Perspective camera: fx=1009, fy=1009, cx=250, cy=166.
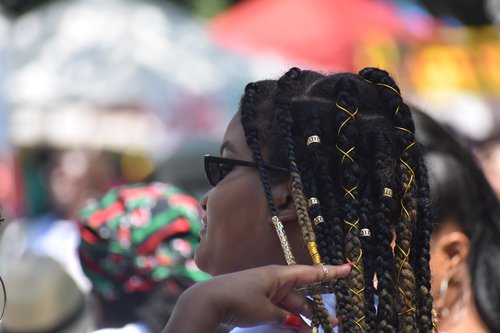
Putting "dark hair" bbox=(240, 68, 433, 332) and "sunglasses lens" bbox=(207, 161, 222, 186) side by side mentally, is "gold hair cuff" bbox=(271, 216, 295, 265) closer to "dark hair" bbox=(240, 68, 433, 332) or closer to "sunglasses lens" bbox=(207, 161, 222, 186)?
"dark hair" bbox=(240, 68, 433, 332)

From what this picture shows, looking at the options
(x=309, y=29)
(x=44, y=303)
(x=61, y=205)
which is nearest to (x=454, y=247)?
(x=44, y=303)

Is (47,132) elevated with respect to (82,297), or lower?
lower

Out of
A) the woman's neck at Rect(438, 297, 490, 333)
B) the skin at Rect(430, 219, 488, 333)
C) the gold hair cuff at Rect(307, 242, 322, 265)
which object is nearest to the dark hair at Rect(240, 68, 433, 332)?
the gold hair cuff at Rect(307, 242, 322, 265)

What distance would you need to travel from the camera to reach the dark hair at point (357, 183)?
81.4 inches

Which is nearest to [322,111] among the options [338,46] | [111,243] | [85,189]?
[111,243]

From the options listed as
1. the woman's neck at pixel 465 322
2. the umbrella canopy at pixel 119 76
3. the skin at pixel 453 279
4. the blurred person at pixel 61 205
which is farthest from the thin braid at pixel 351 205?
the umbrella canopy at pixel 119 76

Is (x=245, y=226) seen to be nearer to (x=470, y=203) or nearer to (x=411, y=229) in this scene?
(x=411, y=229)

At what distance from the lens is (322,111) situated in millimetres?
2207

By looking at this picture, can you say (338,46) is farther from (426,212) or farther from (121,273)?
(426,212)

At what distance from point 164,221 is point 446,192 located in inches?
39.6

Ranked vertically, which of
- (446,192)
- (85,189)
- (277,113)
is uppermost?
(277,113)

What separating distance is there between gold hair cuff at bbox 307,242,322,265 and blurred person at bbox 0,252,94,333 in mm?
2391

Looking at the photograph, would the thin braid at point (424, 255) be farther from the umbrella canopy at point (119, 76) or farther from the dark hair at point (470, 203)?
the umbrella canopy at point (119, 76)

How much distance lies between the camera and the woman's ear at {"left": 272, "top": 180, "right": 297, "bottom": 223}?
7.09 feet
